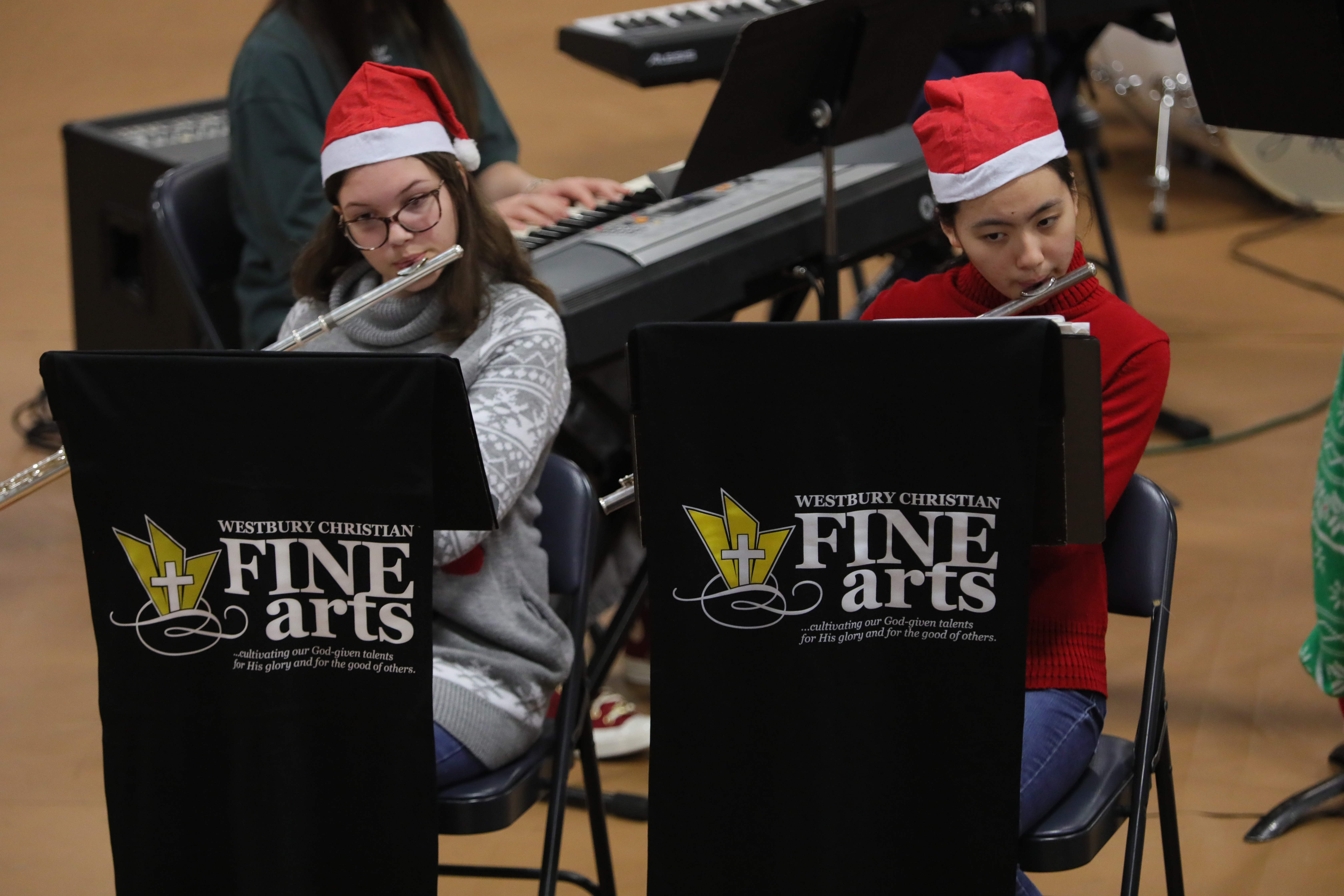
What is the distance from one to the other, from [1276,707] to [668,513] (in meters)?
1.44

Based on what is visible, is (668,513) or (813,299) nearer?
(668,513)

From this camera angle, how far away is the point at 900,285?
1.61 meters

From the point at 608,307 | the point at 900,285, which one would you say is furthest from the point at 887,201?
the point at 900,285

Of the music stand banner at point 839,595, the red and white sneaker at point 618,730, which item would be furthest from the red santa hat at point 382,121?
the red and white sneaker at point 618,730

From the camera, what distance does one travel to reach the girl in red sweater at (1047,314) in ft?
4.68

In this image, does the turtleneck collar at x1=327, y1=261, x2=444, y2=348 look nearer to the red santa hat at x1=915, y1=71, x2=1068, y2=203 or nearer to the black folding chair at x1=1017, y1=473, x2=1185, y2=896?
the red santa hat at x1=915, y1=71, x2=1068, y2=203

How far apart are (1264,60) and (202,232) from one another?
1.59 m

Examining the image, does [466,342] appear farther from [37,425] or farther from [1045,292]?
[37,425]

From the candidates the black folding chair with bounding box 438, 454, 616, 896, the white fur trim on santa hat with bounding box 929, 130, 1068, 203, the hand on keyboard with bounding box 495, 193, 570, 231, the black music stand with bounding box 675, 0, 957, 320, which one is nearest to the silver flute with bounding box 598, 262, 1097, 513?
the white fur trim on santa hat with bounding box 929, 130, 1068, 203

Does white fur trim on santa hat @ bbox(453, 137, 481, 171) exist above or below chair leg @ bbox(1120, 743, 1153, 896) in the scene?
above

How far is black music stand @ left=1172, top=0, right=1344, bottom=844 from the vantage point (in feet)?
5.41

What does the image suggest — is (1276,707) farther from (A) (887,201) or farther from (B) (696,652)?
(B) (696,652)

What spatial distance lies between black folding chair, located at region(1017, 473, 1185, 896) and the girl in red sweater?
0.03m

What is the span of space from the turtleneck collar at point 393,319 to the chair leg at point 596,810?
0.47 m
